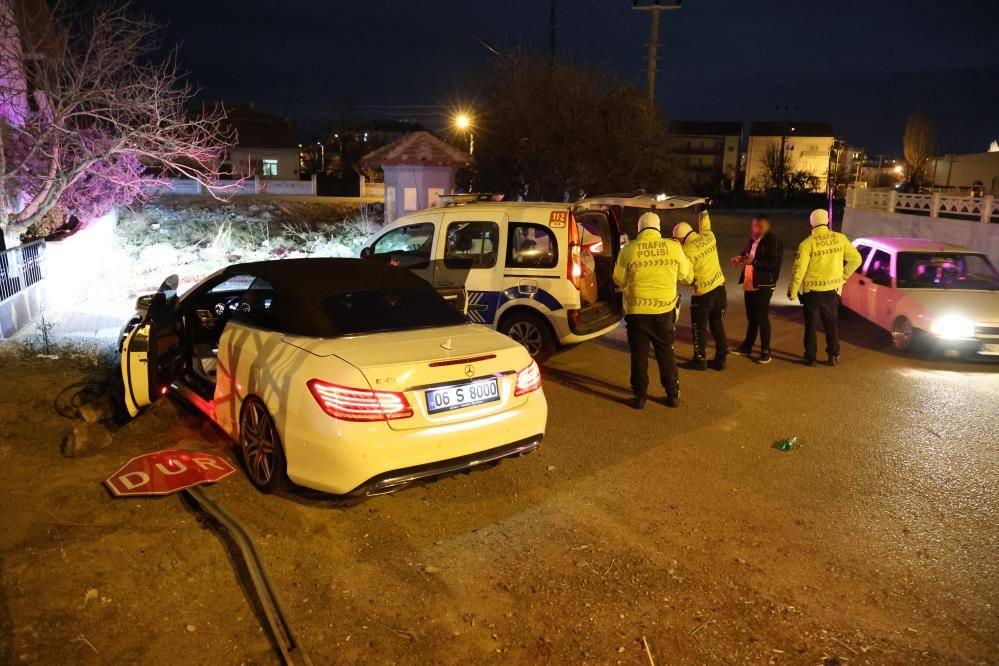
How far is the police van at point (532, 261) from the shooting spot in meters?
7.42

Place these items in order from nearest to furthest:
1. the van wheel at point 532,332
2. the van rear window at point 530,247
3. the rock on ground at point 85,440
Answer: the rock on ground at point 85,440 < the van rear window at point 530,247 < the van wheel at point 532,332

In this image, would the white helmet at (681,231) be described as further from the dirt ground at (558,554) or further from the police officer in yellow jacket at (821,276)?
the dirt ground at (558,554)

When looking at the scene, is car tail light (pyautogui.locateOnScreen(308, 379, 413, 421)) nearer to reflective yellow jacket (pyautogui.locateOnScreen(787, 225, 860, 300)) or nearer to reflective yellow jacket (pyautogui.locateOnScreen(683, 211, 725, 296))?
reflective yellow jacket (pyautogui.locateOnScreen(683, 211, 725, 296))

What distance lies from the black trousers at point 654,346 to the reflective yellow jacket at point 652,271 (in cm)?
9

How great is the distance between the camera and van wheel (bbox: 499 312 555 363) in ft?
25.1

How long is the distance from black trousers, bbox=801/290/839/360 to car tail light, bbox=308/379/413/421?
6.04 meters

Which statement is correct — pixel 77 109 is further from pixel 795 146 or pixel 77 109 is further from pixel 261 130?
pixel 795 146

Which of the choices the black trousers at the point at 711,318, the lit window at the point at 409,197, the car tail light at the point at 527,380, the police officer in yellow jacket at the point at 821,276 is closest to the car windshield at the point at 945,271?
the police officer in yellow jacket at the point at 821,276

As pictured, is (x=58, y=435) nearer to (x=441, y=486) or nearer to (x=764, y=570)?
(x=441, y=486)

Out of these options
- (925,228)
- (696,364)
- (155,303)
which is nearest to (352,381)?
(155,303)

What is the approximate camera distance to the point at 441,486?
4.79 meters

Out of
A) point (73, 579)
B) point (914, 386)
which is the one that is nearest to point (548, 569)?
point (73, 579)

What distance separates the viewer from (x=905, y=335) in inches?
347

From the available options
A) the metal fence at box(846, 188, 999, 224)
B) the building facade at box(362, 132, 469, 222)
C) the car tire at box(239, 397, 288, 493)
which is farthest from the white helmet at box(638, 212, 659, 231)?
the building facade at box(362, 132, 469, 222)
